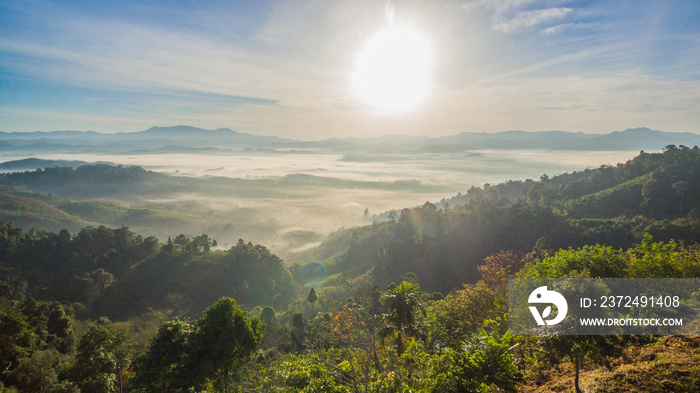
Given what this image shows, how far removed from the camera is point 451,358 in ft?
38.0

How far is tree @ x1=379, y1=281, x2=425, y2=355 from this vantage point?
786 inches

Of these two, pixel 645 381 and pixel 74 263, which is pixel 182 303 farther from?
pixel 645 381

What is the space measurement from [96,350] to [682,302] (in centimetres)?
3259

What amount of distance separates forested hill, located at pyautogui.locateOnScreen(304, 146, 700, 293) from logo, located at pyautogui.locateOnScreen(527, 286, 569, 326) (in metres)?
60.8

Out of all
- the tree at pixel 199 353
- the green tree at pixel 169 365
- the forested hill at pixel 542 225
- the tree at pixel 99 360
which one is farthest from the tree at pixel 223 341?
the forested hill at pixel 542 225

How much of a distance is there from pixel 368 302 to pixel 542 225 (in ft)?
262

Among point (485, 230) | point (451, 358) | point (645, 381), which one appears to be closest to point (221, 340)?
point (451, 358)

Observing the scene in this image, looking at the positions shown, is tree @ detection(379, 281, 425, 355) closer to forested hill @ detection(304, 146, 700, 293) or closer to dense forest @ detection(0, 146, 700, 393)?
dense forest @ detection(0, 146, 700, 393)

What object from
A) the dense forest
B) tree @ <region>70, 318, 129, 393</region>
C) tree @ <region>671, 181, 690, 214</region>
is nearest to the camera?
the dense forest

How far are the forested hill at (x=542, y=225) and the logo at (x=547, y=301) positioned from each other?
60842 millimetres

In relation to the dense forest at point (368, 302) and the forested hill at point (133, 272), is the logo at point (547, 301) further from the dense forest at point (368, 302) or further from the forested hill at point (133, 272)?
the forested hill at point (133, 272)

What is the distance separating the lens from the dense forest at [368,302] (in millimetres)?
11953

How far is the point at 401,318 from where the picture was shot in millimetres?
20156

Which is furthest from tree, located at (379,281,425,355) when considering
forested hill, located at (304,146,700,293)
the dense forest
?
forested hill, located at (304,146,700,293)
